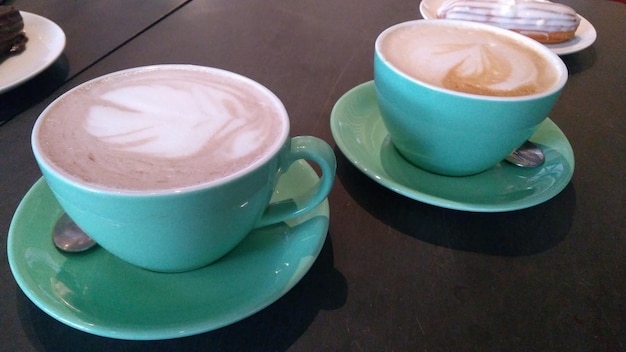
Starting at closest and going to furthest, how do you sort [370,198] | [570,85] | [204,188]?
[204,188] → [370,198] → [570,85]

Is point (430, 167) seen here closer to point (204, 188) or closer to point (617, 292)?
point (617, 292)

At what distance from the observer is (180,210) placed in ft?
1.17

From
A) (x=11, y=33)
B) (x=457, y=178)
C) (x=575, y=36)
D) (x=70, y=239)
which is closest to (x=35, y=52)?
(x=11, y=33)

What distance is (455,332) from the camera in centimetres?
43

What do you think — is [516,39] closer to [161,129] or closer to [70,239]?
[161,129]

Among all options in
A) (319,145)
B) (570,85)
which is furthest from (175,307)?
(570,85)

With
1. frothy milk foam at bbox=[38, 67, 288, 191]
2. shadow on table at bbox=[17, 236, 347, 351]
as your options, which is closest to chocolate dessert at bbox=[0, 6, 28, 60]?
frothy milk foam at bbox=[38, 67, 288, 191]

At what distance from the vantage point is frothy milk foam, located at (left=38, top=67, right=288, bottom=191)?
1.27ft

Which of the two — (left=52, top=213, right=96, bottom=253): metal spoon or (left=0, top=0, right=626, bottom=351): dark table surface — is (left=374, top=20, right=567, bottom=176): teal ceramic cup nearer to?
(left=0, top=0, right=626, bottom=351): dark table surface

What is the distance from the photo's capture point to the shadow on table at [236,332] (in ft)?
1.31

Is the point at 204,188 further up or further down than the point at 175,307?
further up

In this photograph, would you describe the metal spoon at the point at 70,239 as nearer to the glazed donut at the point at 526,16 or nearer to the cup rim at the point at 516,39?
the cup rim at the point at 516,39

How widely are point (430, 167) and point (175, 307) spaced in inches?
14.4

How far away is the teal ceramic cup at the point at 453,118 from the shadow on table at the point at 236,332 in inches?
8.8
